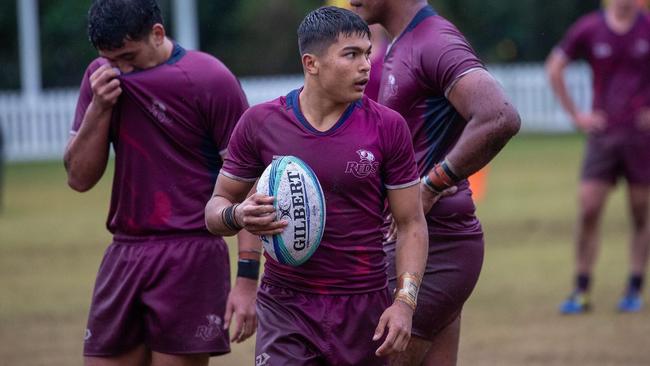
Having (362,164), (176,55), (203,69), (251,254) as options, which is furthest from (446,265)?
(176,55)

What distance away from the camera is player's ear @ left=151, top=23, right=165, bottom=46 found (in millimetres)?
5621

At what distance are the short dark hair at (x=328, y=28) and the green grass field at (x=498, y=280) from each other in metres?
4.31

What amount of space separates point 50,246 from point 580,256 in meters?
7.38

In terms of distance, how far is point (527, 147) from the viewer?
27266 mm

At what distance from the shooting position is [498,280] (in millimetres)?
11953

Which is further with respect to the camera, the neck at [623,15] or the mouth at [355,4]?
the neck at [623,15]

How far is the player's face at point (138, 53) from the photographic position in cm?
556

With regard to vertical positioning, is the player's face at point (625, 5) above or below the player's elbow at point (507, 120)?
below

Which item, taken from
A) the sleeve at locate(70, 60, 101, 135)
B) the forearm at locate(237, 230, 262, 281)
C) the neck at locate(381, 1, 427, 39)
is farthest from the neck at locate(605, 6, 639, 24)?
the sleeve at locate(70, 60, 101, 135)

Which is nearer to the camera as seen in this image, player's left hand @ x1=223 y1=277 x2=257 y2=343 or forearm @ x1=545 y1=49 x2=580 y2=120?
player's left hand @ x1=223 y1=277 x2=257 y2=343

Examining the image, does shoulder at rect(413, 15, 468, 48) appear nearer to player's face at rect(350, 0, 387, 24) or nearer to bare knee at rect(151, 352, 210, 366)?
player's face at rect(350, 0, 387, 24)

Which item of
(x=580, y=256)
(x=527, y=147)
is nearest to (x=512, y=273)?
(x=580, y=256)

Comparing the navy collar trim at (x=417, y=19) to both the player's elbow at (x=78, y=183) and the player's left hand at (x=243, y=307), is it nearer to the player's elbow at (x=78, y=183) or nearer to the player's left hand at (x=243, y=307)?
the player's left hand at (x=243, y=307)

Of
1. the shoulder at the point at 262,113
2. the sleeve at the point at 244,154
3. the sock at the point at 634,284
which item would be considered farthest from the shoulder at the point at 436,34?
the sock at the point at 634,284
